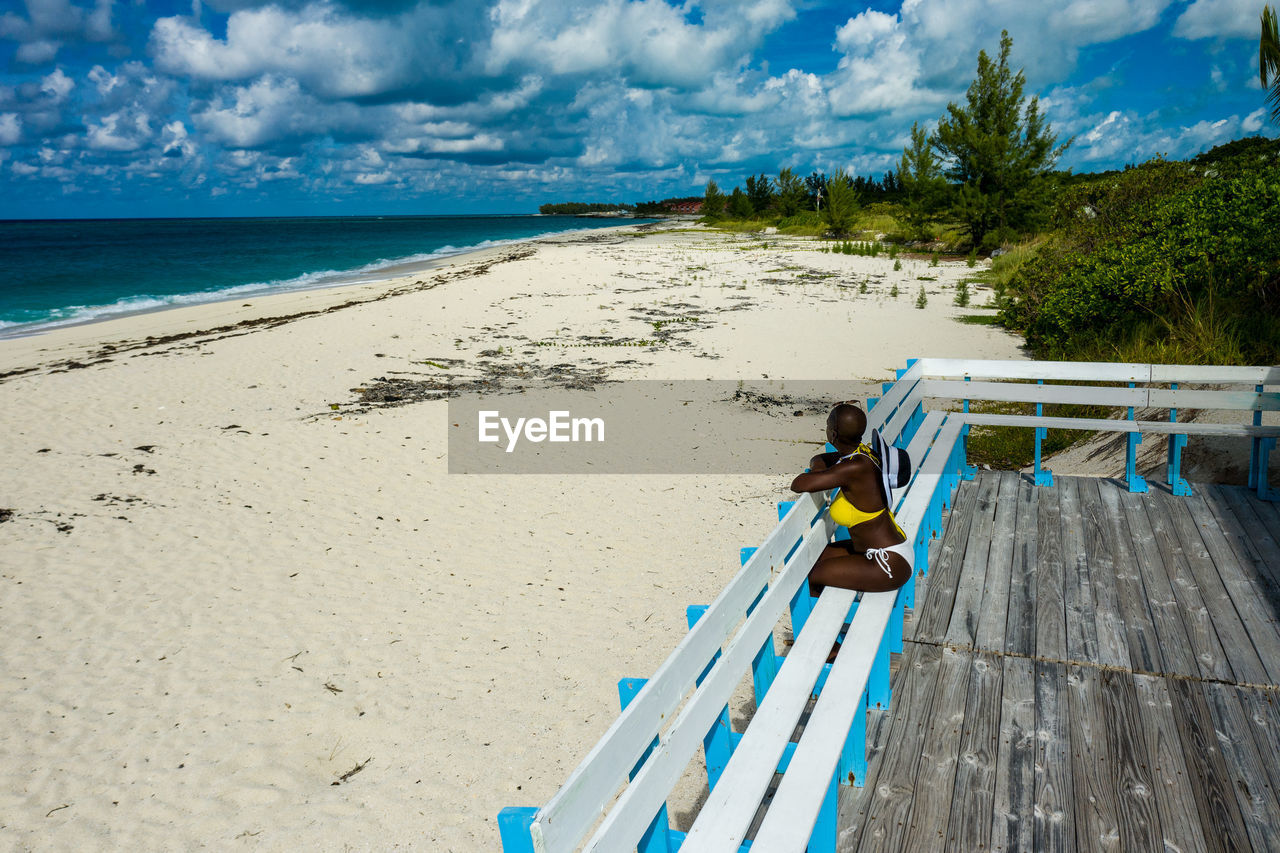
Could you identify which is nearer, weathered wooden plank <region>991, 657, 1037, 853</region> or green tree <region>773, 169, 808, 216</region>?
weathered wooden plank <region>991, 657, 1037, 853</region>

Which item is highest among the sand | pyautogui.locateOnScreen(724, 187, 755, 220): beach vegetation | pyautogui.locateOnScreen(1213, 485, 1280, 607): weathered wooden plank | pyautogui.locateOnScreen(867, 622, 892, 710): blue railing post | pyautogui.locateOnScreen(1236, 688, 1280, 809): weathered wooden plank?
pyautogui.locateOnScreen(724, 187, 755, 220): beach vegetation

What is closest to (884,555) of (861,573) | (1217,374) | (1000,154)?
(861,573)

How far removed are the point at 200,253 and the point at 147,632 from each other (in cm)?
6787

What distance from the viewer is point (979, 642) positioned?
3.70 metres

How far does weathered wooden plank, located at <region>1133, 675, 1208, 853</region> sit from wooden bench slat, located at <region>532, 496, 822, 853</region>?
1.53 metres

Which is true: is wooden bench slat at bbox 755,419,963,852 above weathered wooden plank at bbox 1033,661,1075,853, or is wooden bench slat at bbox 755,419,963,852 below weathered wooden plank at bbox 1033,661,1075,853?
above

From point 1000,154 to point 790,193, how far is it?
40368 mm

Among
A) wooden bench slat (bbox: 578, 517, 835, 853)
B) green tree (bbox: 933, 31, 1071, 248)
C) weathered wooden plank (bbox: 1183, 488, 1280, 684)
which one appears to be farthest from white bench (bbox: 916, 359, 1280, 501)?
green tree (bbox: 933, 31, 1071, 248)

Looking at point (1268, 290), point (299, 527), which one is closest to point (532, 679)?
point (299, 527)

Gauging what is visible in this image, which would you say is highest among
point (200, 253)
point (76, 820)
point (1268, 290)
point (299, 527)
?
point (200, 253)

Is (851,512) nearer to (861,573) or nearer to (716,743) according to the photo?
(861,573)

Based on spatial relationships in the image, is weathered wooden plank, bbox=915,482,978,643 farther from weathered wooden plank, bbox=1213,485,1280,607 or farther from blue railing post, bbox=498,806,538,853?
blue railing post, bbox=498,806,538,853

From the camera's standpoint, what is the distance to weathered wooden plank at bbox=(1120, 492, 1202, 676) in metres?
3.50

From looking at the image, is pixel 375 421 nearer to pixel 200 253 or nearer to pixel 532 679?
pixel 532 679
